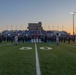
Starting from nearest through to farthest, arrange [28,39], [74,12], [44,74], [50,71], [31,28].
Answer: [44,74] < [50,71] < [28,39] < [74,12] < [31,28]

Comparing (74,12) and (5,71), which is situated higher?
(74,12)

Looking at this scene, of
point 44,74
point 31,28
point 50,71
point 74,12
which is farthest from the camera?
point 31,28

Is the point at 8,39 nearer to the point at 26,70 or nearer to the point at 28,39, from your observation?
the point at 28,39

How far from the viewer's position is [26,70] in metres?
12.7

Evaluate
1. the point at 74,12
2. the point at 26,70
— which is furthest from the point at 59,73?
the point at 74,12

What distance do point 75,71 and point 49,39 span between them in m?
70.4

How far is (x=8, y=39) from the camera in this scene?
7856 cm

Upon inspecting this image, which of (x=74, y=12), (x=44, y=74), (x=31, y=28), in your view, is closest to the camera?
(x=44, y=74)

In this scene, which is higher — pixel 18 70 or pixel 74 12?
pixel 74 12

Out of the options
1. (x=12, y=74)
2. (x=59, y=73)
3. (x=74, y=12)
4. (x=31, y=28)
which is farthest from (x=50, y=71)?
(x=31, y=28)

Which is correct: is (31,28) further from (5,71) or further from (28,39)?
(5,71)

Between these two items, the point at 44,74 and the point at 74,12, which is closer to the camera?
the point at 44,74

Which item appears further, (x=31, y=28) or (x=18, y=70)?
(x=31, y=28)

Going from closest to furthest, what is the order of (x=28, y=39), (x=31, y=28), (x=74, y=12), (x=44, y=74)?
(x=44, y=74) < (x=28, y=39) < (x=74, y=12) < (x=31, y=28)
